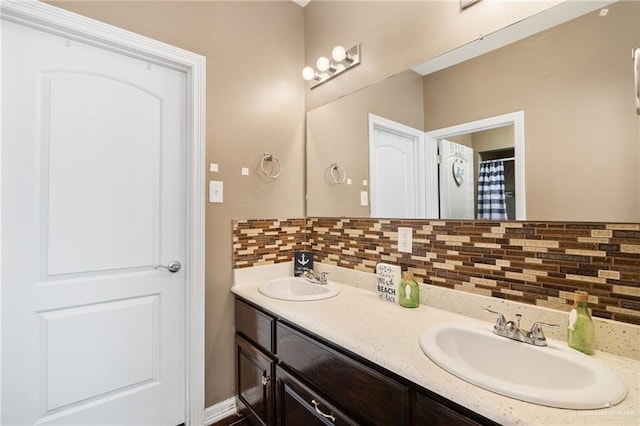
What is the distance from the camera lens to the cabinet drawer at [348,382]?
0.85 metres

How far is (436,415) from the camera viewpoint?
0.75 metres

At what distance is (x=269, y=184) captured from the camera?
1890 millimetres

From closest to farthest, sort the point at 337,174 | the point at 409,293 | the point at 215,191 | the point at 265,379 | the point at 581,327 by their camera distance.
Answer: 1. the point at 581,327
2. the point at 409,293
3. the point at 265,379
4. the point at 215,191
5. the point at 337,174

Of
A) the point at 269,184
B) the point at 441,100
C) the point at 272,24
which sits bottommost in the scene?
the point at 269,184

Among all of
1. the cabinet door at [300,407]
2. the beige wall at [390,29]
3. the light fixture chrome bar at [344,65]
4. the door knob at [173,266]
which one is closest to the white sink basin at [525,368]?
the cabinet door at [300,407]

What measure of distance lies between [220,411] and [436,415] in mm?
1426

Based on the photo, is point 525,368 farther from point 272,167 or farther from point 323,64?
→ point 323,64

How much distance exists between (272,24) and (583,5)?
5.38 feet

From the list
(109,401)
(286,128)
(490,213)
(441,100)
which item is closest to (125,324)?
(109,401)

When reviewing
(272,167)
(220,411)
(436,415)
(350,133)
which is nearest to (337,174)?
(350,133)

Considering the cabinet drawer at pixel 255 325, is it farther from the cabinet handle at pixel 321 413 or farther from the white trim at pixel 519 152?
the white trim at pixel 519 152

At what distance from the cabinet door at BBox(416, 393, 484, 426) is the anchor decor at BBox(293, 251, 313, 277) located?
1.19m

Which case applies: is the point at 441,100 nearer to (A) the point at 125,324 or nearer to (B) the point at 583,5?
(B) the point at 583,5

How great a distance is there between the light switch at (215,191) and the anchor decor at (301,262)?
1.99ft
